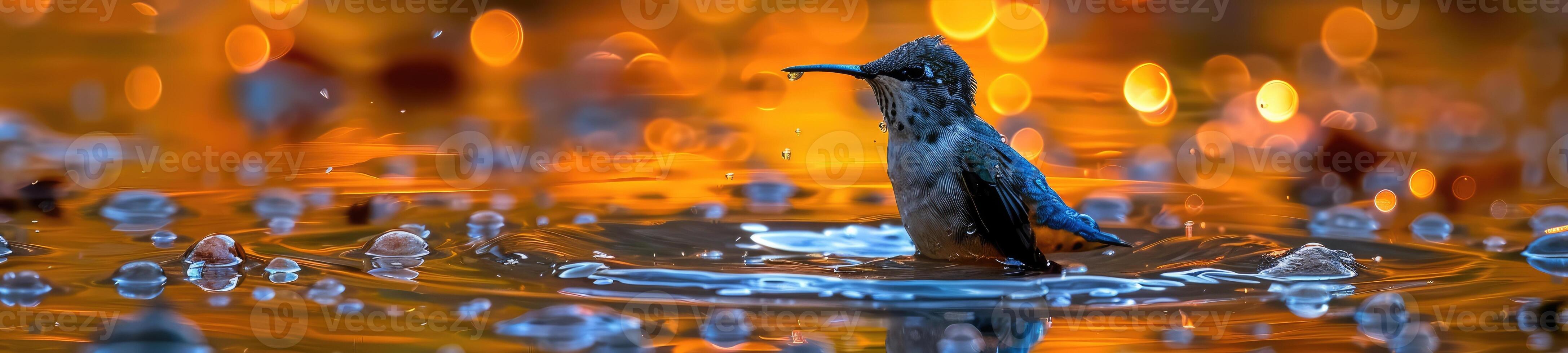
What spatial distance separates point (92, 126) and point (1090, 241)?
13.1ft

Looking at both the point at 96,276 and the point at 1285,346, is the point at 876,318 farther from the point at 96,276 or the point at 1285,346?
the point at 96,276

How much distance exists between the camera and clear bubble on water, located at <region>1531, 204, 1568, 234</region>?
3.21 metres

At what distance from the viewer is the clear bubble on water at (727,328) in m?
1.75

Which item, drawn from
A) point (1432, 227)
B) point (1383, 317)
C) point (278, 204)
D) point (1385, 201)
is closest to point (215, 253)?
point (278, 204)

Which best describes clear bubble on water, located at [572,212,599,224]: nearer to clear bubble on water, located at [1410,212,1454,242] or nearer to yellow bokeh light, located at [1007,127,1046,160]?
yellow bokeh light, located at [1007,127,1046,160]

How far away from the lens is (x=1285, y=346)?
1.74 m

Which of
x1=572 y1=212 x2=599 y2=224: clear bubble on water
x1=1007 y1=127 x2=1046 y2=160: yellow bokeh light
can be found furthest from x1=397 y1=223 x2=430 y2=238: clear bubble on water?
x1=1007 y1=127 x2=1046 y2=160: yellow bokeh light

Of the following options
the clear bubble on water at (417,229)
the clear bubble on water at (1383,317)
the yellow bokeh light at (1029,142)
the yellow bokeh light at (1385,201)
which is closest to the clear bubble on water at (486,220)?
the clear bubble on water at (417,229)

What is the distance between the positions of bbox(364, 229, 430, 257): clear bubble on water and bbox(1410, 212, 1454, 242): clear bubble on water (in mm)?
2584

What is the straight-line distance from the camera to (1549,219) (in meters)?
3.33

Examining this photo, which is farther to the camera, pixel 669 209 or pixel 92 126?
pixel 92 126

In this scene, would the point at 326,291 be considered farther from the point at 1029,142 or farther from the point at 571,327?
the point at 1029,142

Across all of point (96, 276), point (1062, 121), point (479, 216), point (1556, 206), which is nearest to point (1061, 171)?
point (1062, 121)

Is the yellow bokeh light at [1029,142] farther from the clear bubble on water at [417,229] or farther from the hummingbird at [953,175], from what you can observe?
the clear bubble on water at [417,229]
